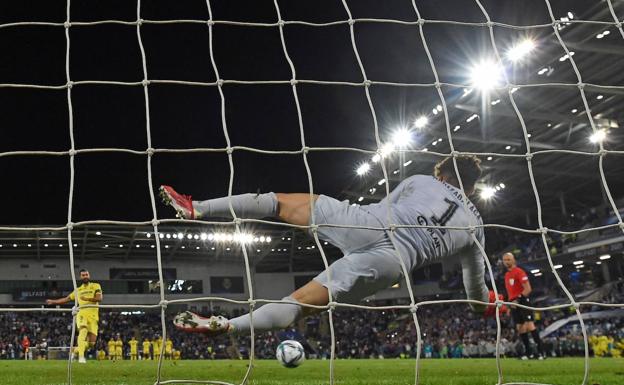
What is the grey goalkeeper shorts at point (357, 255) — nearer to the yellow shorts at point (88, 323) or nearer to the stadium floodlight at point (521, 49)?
the yellow shorts at point (88, 323)

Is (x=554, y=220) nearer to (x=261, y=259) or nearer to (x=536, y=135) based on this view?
(x=536, y=135)

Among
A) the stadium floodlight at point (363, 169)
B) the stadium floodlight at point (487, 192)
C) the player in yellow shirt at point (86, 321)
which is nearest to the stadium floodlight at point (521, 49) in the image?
the stadium floodlight at point (363, 169)

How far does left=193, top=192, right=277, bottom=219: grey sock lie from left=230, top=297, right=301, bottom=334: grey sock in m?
0.56

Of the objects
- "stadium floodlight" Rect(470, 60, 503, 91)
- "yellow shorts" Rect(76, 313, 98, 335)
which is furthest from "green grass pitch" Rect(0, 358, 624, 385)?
"stadium floodlight" Rect(470, 60, 503, 91)

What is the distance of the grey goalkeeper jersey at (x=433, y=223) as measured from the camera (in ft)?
12.8

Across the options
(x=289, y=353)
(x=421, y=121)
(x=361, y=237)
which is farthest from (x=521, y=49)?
(x=361, y=237)

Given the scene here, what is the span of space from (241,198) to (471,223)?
1392 millimetres

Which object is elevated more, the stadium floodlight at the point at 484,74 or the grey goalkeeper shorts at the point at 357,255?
the stadium floodlight at the point at 484,74

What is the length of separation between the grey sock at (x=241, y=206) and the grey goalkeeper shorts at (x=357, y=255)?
277 mm

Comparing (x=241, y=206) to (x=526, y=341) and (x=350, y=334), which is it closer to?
(x=526, y=341)

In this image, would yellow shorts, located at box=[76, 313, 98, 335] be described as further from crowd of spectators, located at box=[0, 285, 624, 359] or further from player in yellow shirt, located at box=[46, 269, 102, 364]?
crowd of spectators, located at box=[0, 285, 624, 359]

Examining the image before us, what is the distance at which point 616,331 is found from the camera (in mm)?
22703

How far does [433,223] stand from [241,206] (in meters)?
1.19

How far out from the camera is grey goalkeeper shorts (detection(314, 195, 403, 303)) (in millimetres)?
3711
